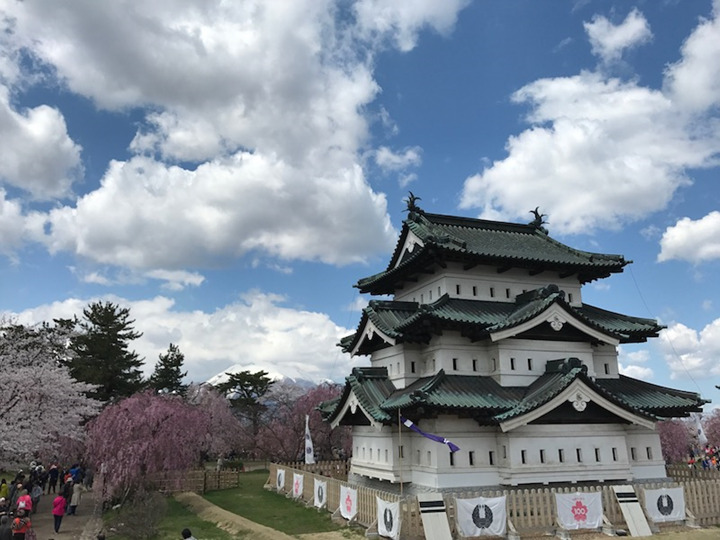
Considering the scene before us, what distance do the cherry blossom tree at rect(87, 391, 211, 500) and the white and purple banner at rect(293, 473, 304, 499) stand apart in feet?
22.5

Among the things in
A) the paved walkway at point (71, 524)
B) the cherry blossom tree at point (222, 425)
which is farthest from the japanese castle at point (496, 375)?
the cherry blossom tree at point (222, 425)

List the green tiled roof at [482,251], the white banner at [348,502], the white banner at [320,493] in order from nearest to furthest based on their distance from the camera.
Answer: the white banner at [348,502], the green tiled roof at [482,251], the white banner at [320,493]

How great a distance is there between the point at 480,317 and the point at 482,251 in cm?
331

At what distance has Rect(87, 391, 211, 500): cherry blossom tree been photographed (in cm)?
2625

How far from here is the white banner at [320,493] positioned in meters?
23.6

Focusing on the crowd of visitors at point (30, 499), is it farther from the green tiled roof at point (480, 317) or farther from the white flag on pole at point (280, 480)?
the green tiled roof at point (480, 317)

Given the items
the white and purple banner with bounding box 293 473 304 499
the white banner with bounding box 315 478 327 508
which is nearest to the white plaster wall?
the white banner with bounding box 315 478 327 508

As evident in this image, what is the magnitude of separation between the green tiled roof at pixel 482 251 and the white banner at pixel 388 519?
10492mm

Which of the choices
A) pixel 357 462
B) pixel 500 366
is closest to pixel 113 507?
pixel 357 462

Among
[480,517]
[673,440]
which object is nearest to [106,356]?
[480,517]

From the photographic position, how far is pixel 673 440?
4975 centimetres

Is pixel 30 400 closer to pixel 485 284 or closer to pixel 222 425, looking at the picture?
pixel 485 284

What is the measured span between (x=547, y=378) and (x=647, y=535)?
20.7 feet

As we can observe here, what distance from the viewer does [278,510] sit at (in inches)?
989
